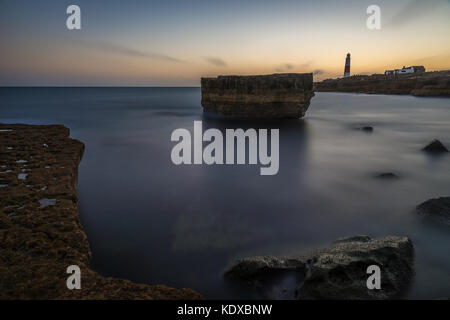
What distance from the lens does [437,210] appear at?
4.15 m

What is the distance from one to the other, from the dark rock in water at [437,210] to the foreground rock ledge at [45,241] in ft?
13.6

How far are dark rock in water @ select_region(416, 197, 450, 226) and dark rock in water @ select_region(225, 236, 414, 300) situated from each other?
4.85 ft

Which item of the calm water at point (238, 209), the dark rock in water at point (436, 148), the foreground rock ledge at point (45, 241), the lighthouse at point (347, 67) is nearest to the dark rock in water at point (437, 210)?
the calm water at point (238, 209)

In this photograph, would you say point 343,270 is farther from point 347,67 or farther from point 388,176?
point 347,67

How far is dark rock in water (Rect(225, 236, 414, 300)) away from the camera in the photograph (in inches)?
95.3

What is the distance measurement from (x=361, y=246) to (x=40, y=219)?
3.42m

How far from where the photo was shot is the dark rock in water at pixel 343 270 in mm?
2420

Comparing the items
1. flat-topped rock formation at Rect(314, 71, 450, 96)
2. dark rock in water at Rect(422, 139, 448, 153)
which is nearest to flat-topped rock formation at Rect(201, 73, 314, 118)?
dark rock in water at Rect(422, 139, 448, 153)

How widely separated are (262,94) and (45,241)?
541 inches

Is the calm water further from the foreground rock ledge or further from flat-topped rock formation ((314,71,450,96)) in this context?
flat-topped rock formation ((314,71,450,96))

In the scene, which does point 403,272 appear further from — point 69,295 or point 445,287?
point 69,295

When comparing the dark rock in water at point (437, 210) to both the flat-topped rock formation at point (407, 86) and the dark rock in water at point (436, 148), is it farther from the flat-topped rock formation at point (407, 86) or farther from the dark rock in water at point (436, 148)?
the flat-topped rock formation at point (407, 86)

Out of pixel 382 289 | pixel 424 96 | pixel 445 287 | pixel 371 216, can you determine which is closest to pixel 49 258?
pixel 382 289
